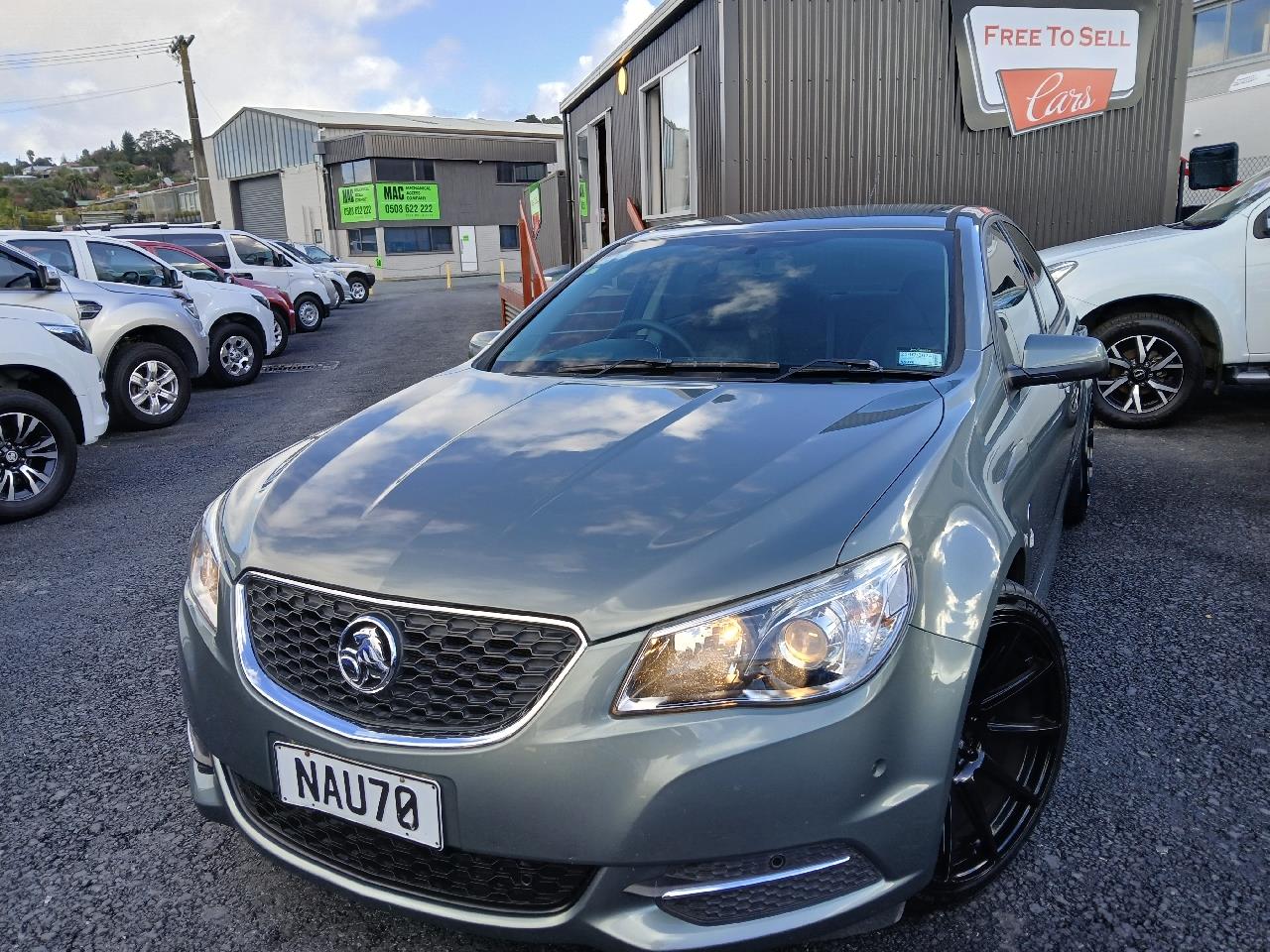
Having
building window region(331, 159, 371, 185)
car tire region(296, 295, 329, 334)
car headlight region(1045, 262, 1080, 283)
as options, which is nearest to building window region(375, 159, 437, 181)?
building window region(331, 159, 371, 185)

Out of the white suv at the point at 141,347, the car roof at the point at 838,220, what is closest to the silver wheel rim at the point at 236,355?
the white suv at the point at 141,347

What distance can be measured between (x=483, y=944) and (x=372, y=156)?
139 ft

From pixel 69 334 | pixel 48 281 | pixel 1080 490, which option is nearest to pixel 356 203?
pixel 48 281

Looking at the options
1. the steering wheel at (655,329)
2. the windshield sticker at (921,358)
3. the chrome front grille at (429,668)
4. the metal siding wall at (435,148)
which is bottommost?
the chrome front grille at (429,668)

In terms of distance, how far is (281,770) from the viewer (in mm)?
1820

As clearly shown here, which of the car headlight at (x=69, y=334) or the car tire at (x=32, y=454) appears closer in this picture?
the car tire at (x=32, y=454)

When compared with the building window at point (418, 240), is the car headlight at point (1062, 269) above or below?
below

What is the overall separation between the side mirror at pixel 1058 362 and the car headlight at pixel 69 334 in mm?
5739

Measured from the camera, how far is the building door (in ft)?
145

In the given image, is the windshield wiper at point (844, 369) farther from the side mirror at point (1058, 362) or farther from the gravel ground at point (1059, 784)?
the gravel ground at point (1059, 784)

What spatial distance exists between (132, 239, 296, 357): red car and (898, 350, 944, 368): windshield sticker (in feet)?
35.3

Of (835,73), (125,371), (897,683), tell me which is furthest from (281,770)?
(835,73)

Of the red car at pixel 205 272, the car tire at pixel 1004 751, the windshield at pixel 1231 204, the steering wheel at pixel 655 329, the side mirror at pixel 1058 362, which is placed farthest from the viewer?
the red car at pixel 205 272

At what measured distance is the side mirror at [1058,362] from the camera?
259cm
